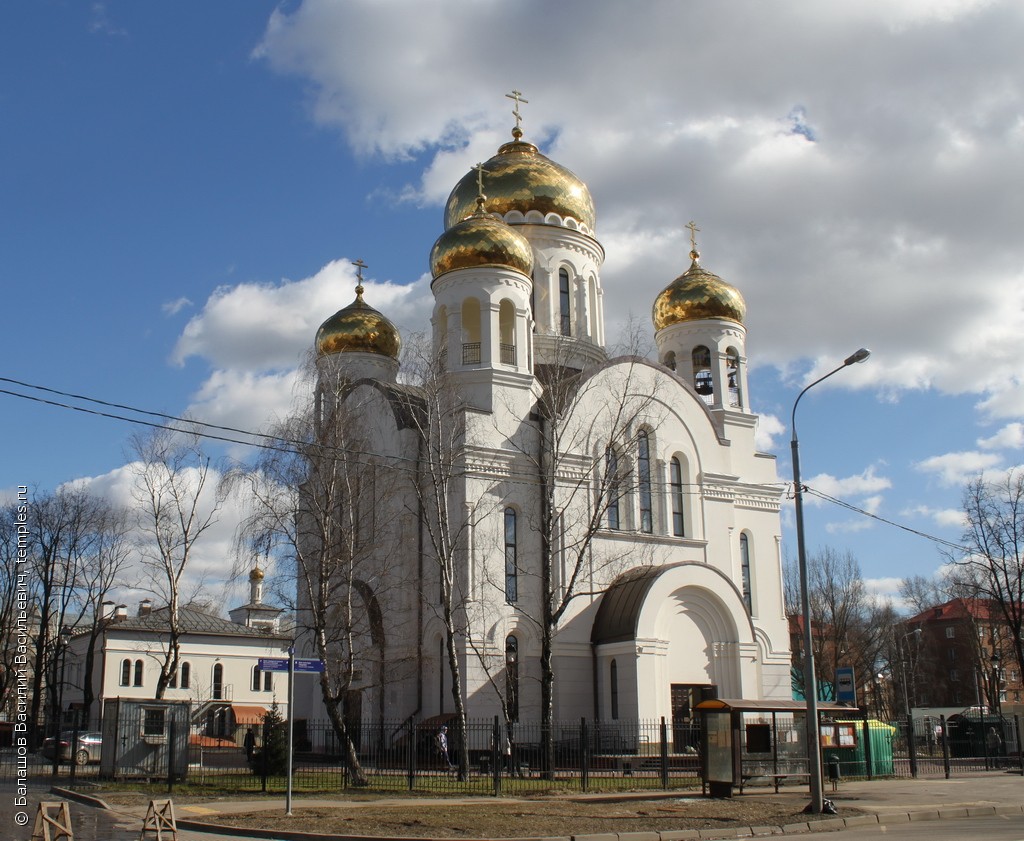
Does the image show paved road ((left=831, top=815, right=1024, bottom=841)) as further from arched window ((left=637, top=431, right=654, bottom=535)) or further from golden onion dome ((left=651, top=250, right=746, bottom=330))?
golden onion dome ((left=651, top=250, right=746, bottom=330))

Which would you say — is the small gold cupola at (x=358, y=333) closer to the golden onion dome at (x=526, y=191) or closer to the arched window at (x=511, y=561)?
the golden onion dome at (x=526, y=191)

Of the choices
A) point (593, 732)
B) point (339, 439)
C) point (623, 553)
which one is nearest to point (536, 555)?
point (623, 553)

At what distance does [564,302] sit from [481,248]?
16.8 ft

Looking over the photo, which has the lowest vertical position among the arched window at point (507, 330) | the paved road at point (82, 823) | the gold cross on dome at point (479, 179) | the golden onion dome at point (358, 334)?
the paved road at point (82, 823)

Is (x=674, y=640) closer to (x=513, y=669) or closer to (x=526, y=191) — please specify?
(x=513, y=669)

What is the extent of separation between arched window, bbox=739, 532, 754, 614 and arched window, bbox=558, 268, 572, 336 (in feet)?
25.3

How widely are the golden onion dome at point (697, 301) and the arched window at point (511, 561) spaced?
971 centimetres

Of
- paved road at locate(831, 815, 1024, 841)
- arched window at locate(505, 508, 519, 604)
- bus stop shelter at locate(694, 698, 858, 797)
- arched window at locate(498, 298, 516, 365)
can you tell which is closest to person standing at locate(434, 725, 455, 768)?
arched window at locate(505, 508, 519, 604)

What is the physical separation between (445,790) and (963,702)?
180 ft

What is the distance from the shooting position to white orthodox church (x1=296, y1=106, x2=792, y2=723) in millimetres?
22641

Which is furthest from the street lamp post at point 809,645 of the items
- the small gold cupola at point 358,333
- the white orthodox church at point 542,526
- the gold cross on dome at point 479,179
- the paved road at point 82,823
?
the small gold cupola at point 358,333

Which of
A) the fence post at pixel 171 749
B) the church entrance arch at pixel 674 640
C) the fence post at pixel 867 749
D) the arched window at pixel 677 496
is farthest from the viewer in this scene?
the arched window at pixel 677 496

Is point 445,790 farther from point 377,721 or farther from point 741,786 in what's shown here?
point 377,721

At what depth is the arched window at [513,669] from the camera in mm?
23192
